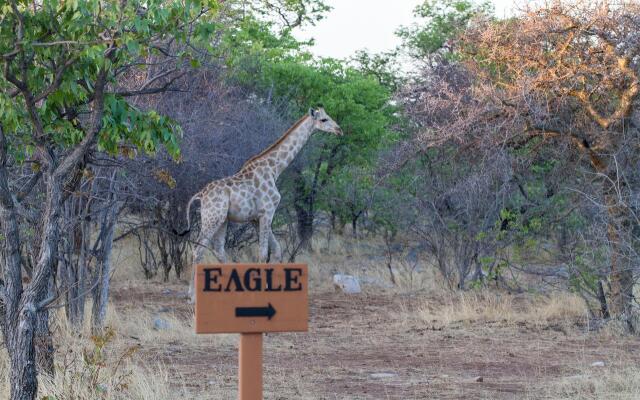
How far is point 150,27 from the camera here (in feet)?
21.3

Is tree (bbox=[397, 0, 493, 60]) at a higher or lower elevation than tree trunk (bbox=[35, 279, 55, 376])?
higher

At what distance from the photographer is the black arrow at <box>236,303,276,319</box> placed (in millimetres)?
4828

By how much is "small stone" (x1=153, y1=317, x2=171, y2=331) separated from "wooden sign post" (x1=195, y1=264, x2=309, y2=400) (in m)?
7.37

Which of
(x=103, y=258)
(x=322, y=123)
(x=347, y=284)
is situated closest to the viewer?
(x=103, y=258)

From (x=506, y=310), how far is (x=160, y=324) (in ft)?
14.7

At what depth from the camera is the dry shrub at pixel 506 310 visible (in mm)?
12867

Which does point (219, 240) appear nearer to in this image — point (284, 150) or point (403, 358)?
point (284, 150)

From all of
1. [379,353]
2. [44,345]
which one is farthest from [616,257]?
[44,345]

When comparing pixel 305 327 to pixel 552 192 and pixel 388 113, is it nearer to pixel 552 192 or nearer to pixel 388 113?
pixel 552 192

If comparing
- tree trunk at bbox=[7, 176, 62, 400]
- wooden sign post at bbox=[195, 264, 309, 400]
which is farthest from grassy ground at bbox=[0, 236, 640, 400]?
wooden sign post at bbox=[195, 264, 309, 400]

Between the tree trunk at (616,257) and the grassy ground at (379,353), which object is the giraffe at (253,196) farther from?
the tree trunk at (616,257)

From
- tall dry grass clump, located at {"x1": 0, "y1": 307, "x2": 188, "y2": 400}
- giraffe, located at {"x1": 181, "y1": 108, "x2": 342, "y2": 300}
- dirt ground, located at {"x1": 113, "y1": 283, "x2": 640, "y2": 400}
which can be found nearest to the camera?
tall dry grass clump, located at {"x1": 0, "y1": 307, "x2": 188, "y2": 400}

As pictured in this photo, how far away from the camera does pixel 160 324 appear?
12.3 metres

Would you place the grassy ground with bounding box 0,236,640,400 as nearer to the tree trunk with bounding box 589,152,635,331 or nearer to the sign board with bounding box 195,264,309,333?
the tree trunk with bounding box 589,152,635,331
